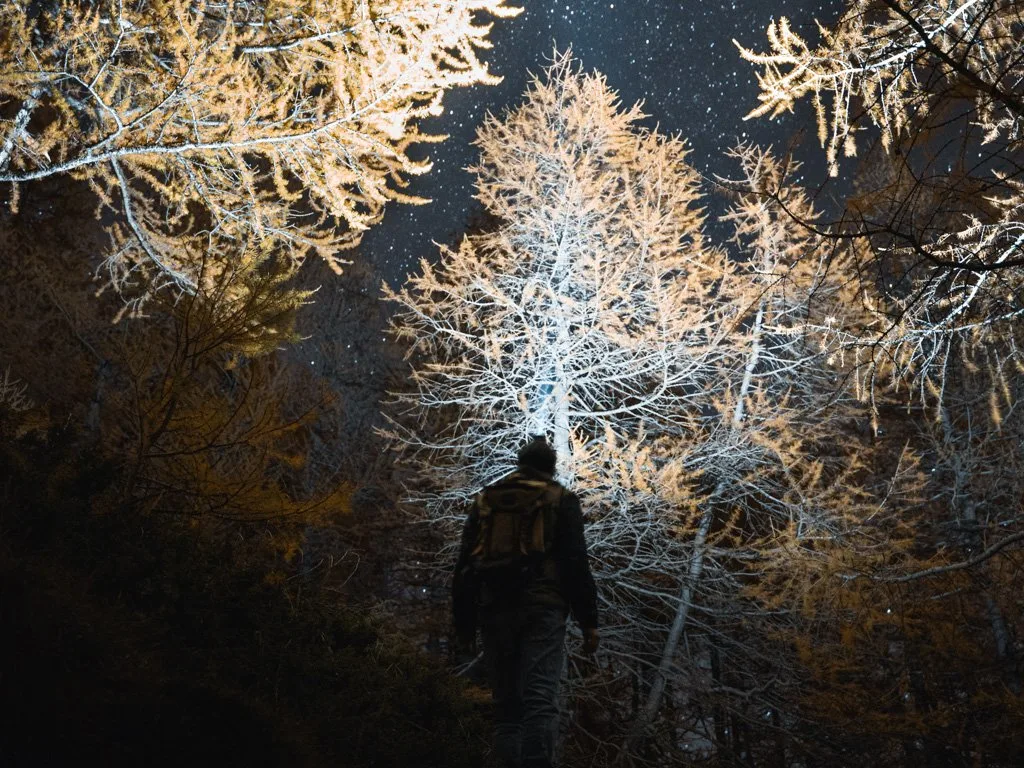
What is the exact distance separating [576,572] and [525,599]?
315mm

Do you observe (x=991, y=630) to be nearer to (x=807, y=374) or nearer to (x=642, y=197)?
(x=807, y=374)

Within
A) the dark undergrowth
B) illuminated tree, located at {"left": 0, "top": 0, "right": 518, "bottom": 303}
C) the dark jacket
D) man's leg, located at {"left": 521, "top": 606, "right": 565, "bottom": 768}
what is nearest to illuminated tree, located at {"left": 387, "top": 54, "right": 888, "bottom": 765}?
illuminated tree, located at {"left": 0, "top": 0, "right": 518, "bottom": 303}

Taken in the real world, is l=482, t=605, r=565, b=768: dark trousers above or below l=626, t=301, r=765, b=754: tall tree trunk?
below

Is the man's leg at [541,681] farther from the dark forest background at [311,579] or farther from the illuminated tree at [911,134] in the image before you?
the illuminated tree at [911,134]

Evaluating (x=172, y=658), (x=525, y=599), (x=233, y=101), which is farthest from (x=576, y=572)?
(x=233, y=101)

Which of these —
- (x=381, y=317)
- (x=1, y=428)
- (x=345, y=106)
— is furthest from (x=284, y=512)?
(x=381, y=317)

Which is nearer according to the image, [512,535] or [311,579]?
[512,535]

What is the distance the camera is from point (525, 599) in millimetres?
3268

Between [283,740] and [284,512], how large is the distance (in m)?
1.86

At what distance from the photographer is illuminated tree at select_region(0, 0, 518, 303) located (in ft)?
15.2

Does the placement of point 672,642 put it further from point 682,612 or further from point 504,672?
point 504,672

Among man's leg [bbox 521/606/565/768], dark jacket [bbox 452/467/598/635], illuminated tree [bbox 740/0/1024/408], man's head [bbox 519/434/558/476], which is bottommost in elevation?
man's leg [bbox 521/606/565/768]

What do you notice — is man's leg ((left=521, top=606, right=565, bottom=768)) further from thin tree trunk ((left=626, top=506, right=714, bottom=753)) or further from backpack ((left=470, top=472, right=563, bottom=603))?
thin tree trunk ((left=626, top=506, right=714, bottom=753))

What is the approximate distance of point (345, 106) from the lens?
5066 mm
